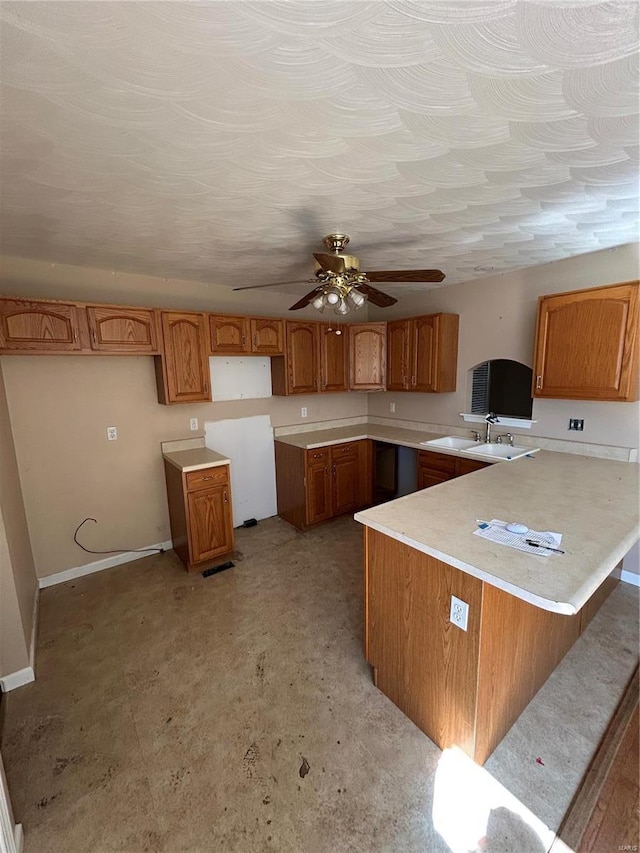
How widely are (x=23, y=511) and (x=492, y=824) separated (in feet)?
10.8

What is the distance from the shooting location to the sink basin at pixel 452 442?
3574 millimetres

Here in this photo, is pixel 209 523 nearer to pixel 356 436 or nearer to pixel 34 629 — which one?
pixel 34 629

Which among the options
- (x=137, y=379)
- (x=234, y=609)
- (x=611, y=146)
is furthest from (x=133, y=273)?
(x=611, y=146)

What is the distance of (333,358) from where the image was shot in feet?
13.4

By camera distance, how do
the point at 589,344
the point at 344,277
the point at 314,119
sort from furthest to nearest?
the point at 589,344 → the point at 344,277 → the point at 314,119

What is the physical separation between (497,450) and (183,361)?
3009 millimetres

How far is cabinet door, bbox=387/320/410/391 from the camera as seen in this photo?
3.93 metres

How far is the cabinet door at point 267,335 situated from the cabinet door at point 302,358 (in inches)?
4.1

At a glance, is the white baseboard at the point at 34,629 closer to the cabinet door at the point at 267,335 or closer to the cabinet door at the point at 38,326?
the cabinet door at the point at 38,326

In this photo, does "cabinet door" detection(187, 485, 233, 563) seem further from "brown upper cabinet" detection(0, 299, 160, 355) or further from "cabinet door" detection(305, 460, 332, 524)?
"brown upper cabinet" detection(0, 299, 160, 355)

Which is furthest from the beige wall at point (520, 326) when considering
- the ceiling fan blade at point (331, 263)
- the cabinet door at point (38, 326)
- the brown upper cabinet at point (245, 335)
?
the cabinet door at point (38, 326)

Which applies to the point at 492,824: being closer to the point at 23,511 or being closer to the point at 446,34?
the point at 446,34

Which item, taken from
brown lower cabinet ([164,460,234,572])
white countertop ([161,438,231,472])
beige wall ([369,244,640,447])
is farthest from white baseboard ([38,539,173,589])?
beige wall ([369,244,640,447])

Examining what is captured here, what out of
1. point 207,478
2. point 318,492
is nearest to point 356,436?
point 318,492
